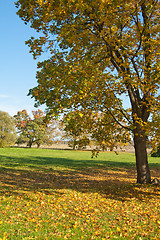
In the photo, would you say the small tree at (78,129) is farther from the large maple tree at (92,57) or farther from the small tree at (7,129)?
the small tree at (7,129)

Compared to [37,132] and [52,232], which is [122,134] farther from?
[37,132]

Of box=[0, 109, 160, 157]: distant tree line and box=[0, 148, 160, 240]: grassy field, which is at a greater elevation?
box=[0, 109, 160, 157]: distant tree line

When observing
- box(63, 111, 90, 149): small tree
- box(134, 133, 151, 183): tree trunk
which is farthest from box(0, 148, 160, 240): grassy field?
box(63, 111, 90, 149): small tree

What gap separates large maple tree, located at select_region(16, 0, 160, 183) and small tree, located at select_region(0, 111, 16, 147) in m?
41.3

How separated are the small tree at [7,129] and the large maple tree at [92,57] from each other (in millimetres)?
41251

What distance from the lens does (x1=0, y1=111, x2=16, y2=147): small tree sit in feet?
153

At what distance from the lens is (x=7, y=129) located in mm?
46844

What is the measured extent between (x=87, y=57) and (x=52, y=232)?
19.1ft

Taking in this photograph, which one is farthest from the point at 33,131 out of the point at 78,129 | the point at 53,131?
the point at 78,129

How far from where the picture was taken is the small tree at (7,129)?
46.6m

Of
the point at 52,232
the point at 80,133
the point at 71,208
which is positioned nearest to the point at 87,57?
the point at 80,133

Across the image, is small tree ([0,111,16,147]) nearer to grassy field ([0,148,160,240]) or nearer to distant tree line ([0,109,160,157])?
distant tree line ([0,109,160,157])

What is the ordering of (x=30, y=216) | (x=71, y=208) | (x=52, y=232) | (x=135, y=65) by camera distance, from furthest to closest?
(x=135, y=65)
(x=71, y=208)
(x=30, y=216)
(x=52, y=232)

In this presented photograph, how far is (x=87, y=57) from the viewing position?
7.65 m
